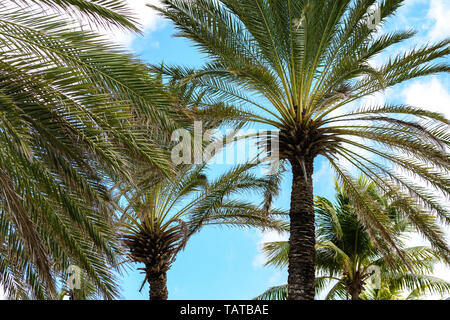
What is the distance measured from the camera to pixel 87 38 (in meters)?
6.68

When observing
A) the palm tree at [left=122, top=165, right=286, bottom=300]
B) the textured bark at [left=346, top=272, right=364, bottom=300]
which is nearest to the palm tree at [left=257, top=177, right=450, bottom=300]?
the textured bark at [left=346, top=272, right=364, bottom=300]

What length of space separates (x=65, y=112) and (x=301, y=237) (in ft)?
18.6

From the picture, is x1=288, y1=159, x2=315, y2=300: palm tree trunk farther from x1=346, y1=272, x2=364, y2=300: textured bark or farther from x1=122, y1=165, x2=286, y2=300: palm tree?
x1=346, y1=272, x2=364, y2=300: textured bark

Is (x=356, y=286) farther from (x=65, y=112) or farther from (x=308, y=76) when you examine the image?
(x=65, y=112)

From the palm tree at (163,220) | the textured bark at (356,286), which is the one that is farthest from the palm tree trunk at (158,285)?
the textured bark at (356,286)

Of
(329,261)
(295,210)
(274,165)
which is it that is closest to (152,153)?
(295,210)

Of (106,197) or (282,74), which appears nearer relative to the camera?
(106,197)

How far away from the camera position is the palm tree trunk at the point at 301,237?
10.0 metres

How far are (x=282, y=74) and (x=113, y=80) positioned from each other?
17.5 feet

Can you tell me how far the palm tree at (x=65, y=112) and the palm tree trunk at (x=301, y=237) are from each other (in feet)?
14.2

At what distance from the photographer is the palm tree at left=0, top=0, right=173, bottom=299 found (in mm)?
6328

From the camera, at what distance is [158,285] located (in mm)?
13719
